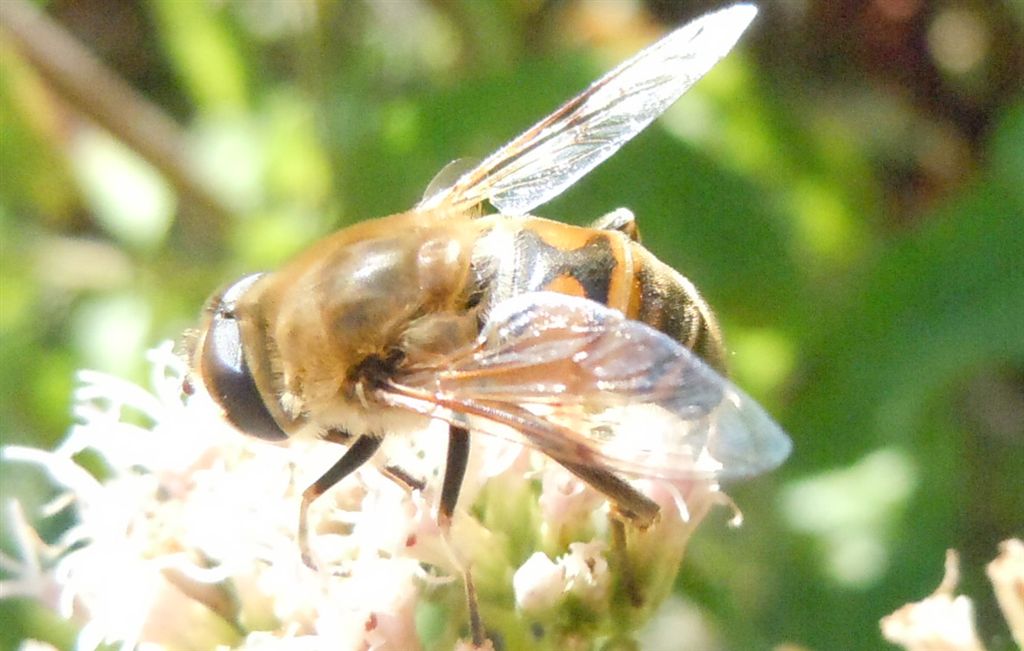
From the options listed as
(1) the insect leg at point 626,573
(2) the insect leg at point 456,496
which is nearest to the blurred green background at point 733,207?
(1) the insect leg at point 626,573

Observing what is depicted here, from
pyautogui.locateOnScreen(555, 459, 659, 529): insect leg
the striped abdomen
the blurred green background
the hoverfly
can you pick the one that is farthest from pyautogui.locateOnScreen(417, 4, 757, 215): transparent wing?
the blurred green background

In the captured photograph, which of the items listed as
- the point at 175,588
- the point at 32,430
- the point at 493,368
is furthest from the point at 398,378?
the point at 32,430

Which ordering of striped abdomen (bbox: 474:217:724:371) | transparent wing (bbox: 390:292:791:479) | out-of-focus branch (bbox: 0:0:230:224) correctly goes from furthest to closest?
out-of-focus branch (bbox: 0:0:230:224), striped abdomen (bbox: 474:217:724:371), transparent wing (bbox: 390:292:791:479)

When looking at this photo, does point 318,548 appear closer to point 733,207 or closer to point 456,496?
point 456,496

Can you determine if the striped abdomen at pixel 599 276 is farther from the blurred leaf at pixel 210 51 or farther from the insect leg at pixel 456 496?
the blurred leaf at pixel 210 51

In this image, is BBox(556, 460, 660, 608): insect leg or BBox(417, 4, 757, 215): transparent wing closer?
BBox(556, 460, 660, 608): insect leg

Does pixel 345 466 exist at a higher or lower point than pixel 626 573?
higher

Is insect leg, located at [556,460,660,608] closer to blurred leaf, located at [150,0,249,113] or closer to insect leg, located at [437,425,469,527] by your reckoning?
insect leg, located at [437,425,469,527]

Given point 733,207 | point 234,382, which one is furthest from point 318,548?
point 733,207
